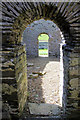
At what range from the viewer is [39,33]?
1138cm

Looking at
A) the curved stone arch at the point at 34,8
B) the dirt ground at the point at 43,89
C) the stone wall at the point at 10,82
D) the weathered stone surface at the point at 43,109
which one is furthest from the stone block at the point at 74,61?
the dirt ground at the point at 43,89

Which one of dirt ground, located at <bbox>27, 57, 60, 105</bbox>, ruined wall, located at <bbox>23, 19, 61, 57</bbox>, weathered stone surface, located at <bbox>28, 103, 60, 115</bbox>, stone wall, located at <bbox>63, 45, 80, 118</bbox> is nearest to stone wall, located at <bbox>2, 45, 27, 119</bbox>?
weathered stone surface, located at <bbox>28, 103, 60, 115</bbox>

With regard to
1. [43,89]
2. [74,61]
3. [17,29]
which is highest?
[17,29]

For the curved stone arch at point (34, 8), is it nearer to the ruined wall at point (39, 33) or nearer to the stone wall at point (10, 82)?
the stone wall at point (10, 82)

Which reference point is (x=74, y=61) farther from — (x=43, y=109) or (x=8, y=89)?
(x=43, y=109)

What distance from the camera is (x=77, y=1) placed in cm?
239

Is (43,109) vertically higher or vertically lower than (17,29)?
lower

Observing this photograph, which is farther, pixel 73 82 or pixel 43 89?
pixel 43 89

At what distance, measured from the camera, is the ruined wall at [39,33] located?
11.2m

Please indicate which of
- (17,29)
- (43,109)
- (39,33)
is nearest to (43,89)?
(43,109)

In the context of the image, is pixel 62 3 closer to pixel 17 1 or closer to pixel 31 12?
pixel 31 12

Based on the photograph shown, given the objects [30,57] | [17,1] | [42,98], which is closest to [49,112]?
[42,98]

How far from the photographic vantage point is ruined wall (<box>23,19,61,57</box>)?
1117cm

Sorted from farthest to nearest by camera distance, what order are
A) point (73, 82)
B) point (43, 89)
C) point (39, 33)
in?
1. point (39, 33)
2. point (43, 89)
3. point (73, 82)
